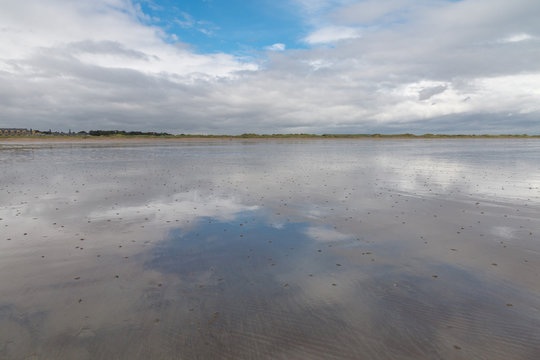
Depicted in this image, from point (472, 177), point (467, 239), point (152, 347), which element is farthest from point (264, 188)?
point (472, 177)

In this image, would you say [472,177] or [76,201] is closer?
[76,201]

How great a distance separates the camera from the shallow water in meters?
4.65

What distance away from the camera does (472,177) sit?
67.4ft

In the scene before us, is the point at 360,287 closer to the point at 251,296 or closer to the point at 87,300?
the point at 251,296

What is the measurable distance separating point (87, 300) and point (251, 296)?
3.23 metres

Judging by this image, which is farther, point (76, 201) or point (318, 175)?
point (318, 175)

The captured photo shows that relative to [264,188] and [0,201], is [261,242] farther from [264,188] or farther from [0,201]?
[0,201]

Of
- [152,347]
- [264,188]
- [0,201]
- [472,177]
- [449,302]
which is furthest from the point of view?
Result: [472,177]

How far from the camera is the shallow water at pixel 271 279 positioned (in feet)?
15.3

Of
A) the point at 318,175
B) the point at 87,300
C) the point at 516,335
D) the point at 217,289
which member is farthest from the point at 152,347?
the point at 318,175

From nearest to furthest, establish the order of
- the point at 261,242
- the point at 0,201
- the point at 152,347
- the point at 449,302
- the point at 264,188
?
the point at 152,347, the point at 449,302, the point at 261,242, the point at 0,201, the point at 264,188

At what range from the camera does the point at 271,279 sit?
21.8ft

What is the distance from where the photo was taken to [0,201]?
47.0ft

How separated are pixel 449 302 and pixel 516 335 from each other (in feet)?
3.54
